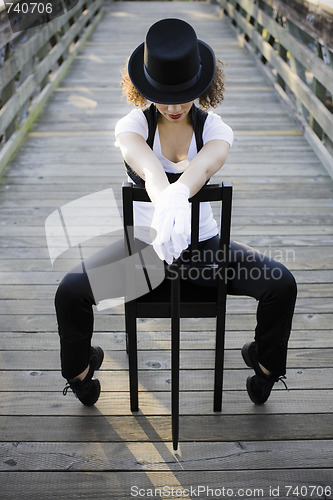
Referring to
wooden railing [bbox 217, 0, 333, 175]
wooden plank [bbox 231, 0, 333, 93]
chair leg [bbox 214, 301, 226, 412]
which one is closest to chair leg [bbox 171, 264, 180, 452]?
chair leg [bbox 214, 301, 226, 412]

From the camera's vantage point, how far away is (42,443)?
1698 mm

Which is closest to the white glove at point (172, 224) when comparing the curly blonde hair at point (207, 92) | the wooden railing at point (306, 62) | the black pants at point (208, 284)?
the black pants at point (208, 284)

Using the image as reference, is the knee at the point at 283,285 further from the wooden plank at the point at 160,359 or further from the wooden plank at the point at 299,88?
the wooden plank at the point at 299,88

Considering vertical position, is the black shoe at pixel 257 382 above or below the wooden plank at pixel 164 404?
above

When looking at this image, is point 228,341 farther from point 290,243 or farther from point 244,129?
point 244,129

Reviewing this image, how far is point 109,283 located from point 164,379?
48 centimetres

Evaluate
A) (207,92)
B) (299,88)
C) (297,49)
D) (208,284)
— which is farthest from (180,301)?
(297,49)

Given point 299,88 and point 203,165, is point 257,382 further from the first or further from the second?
point 299,88

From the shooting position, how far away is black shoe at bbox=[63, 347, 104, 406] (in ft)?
5.82

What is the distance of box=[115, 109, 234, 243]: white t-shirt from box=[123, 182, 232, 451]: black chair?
19cm

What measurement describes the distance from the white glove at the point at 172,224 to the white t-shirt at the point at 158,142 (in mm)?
389

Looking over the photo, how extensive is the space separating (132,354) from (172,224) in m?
0.57

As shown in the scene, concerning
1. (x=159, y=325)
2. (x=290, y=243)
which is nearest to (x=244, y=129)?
(x=290, y=243)

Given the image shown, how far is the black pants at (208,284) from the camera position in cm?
165
